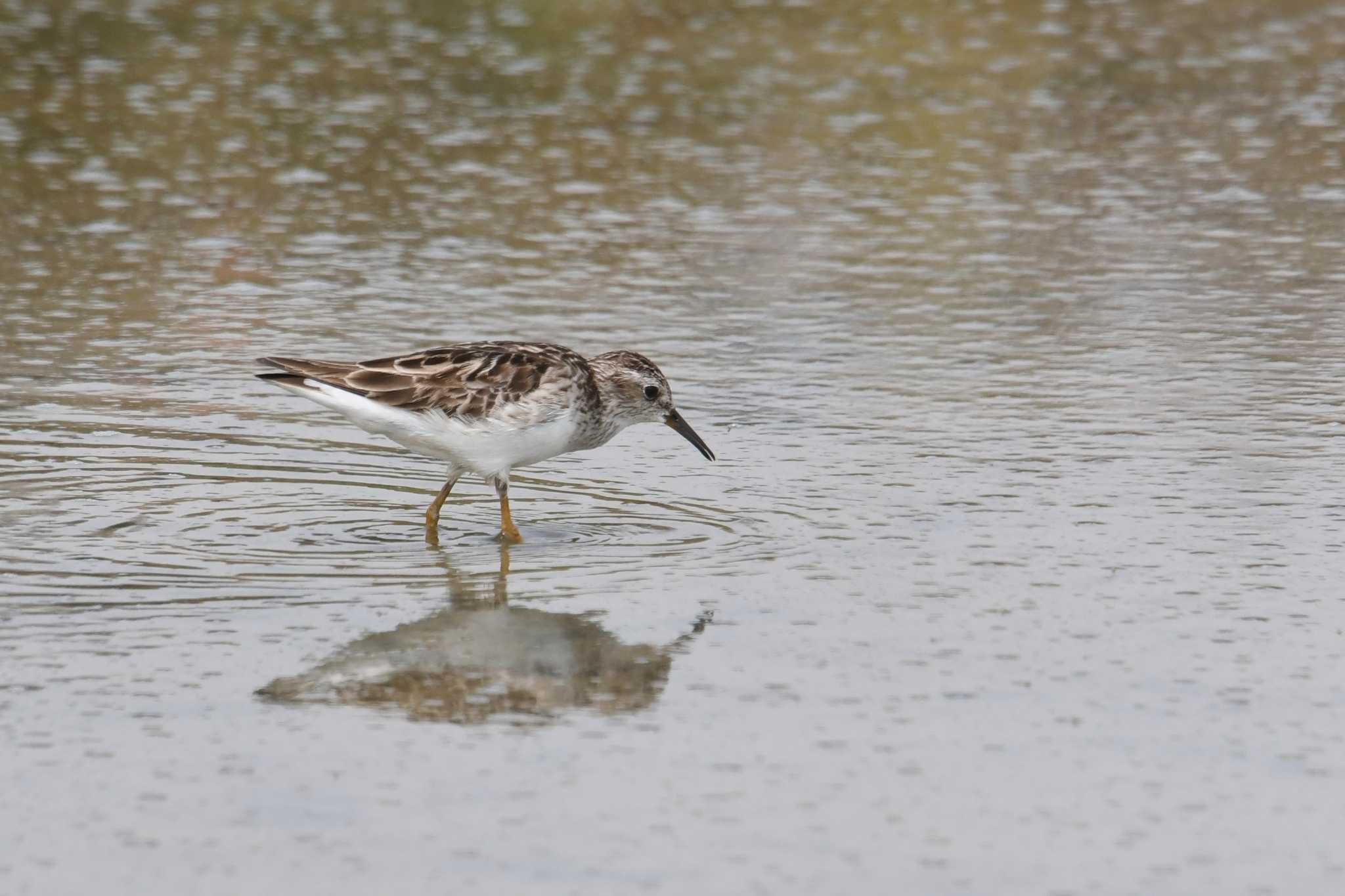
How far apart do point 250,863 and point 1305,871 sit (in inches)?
139

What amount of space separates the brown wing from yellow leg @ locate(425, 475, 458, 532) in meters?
0.52

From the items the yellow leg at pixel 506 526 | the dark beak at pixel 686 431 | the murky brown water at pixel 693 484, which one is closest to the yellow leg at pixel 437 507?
the murky brown water at pixel 693 484

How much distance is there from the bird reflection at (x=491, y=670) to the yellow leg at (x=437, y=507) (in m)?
1.55

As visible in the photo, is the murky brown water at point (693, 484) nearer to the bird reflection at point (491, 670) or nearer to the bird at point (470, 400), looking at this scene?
the bird reflection at point (491, 670)

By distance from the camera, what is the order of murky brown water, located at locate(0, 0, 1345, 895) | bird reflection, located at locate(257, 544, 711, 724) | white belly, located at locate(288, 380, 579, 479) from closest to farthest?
murky brown water, located at locate(0, 0, 1345, 895), bird reflection, located at locate(257, 544, 711, 724), white belly, located at locate(288, 380, 579, 479)

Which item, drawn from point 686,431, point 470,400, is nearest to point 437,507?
point 470,400

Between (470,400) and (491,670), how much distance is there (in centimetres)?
251

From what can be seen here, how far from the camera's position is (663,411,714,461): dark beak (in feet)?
39.9

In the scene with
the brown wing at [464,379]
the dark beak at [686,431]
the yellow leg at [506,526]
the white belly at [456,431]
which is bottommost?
the yellow leg at [506,526]

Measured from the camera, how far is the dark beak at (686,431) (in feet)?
39.9

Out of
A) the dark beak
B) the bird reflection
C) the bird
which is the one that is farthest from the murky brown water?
the bird

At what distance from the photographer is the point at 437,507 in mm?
11594

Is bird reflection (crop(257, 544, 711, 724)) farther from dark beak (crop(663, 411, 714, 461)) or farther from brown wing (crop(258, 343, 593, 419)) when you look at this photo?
dark beak (crop(663, 411, 714, 461))

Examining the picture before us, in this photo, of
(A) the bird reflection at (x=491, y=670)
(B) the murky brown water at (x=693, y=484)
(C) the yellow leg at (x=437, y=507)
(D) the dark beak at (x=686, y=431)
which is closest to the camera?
(B) the murky brown water at (x=693, y=484)
